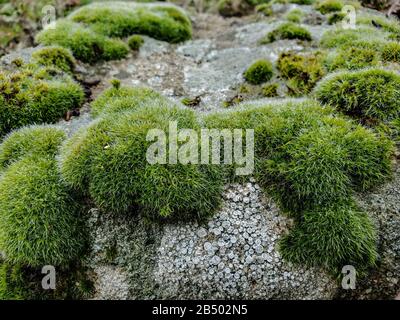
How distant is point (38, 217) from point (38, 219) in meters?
0.04

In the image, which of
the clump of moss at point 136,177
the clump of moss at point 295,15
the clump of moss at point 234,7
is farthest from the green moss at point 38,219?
the clump of moss at point 234,7

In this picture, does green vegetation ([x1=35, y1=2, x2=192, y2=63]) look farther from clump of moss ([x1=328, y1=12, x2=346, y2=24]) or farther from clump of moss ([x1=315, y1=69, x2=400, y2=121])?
clump of moss ([x1=315, y1=69, x2=400, y2=121])

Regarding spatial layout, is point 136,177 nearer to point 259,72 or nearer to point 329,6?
point 259,72

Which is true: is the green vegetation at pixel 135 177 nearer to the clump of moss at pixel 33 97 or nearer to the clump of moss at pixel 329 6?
the clump of moss at pixel 33 97

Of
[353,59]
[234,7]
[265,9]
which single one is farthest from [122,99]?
[234,7]

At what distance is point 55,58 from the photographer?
32.9 feet

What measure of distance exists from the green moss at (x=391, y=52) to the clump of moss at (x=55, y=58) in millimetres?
8137

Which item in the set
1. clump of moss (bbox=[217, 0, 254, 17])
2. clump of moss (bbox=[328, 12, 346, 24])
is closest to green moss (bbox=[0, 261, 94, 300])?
clump of moss (bbox=[328, 12, 346, 24])

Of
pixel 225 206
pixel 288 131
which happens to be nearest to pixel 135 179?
pixel 225 206

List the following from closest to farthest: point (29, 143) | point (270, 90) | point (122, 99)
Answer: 1. point (29, 143)
2. point (122, 99)
3. point (270, 90)

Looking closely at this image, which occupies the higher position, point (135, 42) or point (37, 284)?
point (135, 42)

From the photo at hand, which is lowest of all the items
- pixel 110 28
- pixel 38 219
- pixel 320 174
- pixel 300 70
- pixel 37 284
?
pixel 37 284

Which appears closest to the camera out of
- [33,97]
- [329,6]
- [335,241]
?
[335,241]

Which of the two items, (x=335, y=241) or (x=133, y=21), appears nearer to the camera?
(x=335, y=241)
